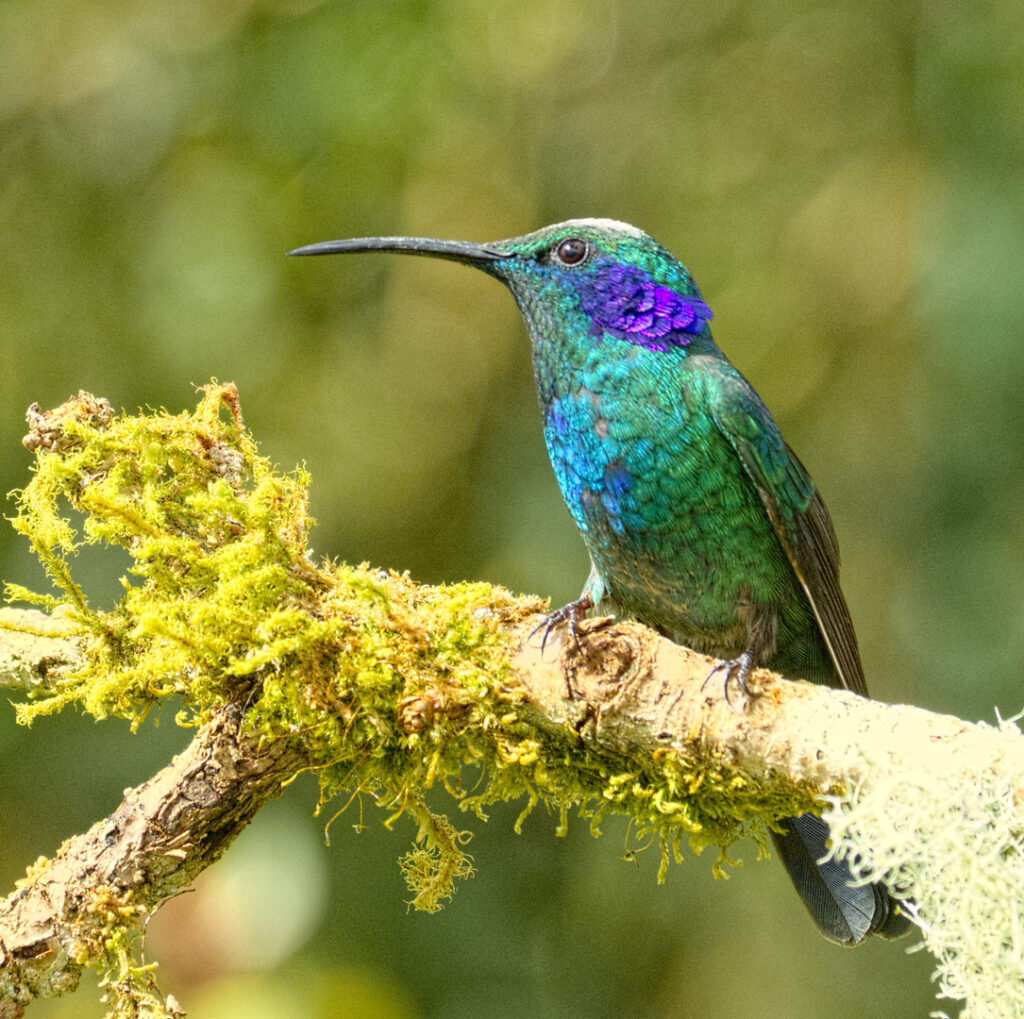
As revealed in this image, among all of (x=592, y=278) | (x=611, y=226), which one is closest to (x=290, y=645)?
(x=592, y=278)

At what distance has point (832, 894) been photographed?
2840 mm

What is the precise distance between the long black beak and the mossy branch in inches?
36.2

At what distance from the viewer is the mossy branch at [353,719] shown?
6.16 feet

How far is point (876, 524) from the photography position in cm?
483

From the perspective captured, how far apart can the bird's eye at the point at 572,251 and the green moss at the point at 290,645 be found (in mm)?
1133

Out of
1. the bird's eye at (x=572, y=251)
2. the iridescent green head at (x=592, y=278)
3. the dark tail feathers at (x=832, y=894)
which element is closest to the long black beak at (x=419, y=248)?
the iridescent green head at (x=592, y=278)

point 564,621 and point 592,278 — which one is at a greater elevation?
point 592,278

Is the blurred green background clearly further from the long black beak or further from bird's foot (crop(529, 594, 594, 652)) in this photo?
bird's foot (crop(529, 594, 594, 652))

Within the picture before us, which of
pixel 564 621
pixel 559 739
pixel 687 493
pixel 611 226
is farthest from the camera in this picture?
pixel 611 226

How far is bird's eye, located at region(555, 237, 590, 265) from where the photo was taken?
3.14m

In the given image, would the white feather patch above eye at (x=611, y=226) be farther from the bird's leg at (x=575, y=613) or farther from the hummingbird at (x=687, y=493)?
the bird's leg at (x=575, y=613)

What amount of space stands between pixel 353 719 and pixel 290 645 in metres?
0.18

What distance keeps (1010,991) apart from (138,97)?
426 centimetres

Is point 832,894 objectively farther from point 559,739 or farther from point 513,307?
point 513,307
